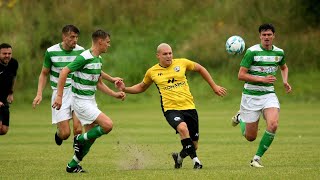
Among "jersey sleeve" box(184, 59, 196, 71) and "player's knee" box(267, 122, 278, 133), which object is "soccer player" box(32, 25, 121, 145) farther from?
"player's knee" box(267, 122, 278, 133)

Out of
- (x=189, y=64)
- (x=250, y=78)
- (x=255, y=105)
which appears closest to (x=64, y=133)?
(x=189, y=64)

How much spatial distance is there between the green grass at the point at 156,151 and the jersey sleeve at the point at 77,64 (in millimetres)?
1576

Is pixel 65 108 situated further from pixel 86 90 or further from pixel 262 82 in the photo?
pixel 262 82

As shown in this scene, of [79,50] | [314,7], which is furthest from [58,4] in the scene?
[79,50]

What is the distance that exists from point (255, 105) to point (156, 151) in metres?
3.66

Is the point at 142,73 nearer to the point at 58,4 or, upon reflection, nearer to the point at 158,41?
the point at 158,41

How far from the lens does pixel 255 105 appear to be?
47.9ft

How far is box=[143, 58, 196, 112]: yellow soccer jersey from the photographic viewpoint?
13914mm

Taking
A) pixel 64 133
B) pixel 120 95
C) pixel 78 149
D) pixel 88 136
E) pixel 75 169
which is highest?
pixel 120 95

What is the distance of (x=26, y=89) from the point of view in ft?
135

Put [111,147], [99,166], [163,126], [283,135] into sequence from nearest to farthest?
[99,166], [111,147], [283,135], [163,126]

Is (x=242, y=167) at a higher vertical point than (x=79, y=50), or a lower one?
lower

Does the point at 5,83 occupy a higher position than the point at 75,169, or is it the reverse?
the point at 5,83

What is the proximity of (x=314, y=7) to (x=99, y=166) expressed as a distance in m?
30.8
